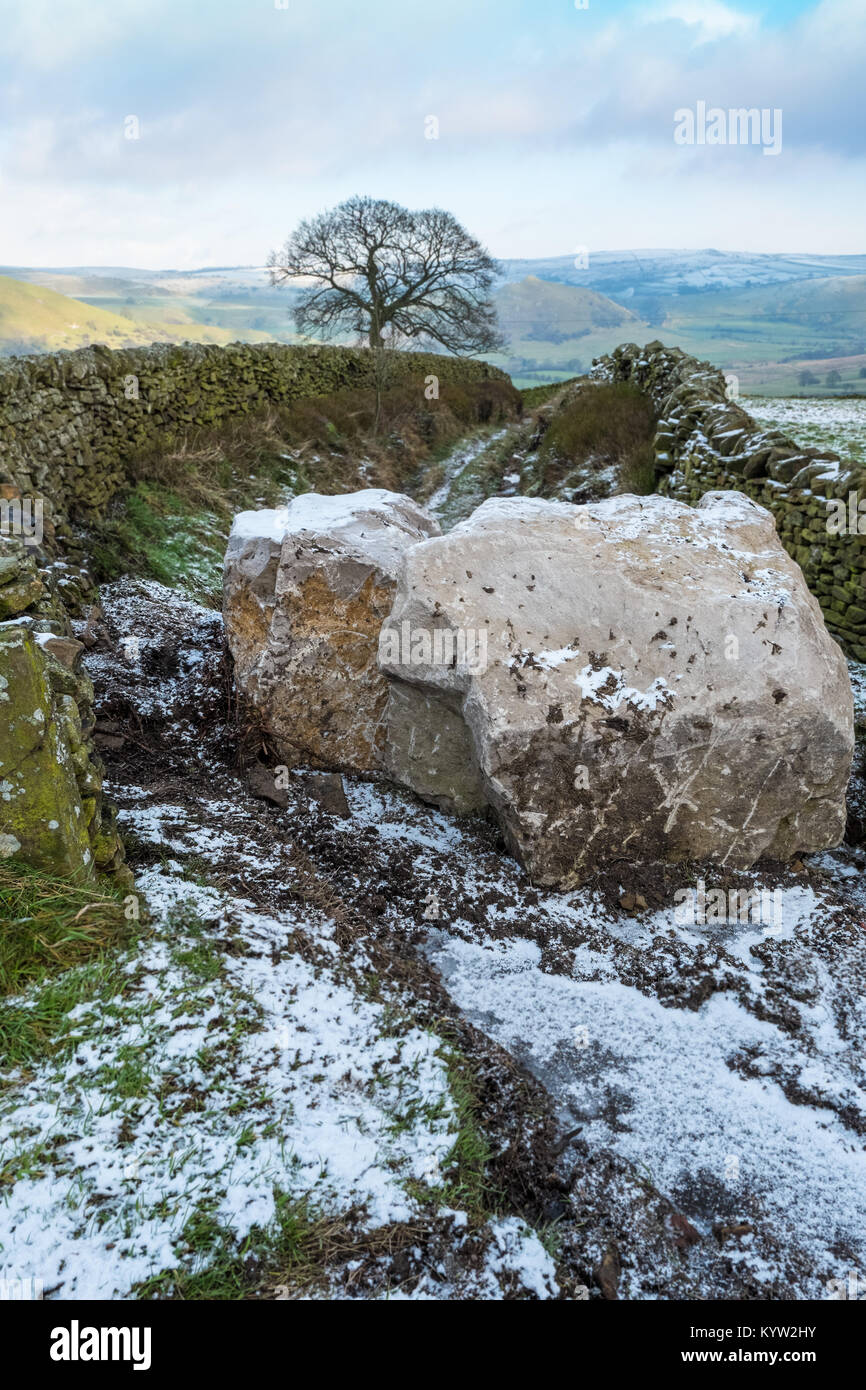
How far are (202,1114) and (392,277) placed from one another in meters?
26.8

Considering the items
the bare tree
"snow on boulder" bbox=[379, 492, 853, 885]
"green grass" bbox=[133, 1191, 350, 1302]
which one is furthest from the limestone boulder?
the bare tree

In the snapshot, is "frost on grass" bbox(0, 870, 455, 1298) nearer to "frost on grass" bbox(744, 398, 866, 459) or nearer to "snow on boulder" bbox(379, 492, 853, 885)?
"snow on boulder" bbox(379, 492, 853, 885)

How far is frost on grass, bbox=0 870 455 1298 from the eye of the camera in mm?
2170

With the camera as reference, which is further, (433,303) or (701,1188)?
(433,303)

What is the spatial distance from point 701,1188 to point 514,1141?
2.32 ft

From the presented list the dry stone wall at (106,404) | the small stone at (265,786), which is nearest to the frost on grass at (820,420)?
the small stone at (265,786)

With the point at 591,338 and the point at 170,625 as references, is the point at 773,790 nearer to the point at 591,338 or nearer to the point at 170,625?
the point at 170,625

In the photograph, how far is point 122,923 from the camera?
3.15 metres

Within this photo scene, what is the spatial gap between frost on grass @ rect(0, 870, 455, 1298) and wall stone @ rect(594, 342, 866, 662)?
5.85 m

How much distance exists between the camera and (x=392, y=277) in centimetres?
2445

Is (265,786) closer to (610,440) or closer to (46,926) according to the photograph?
(46,926)

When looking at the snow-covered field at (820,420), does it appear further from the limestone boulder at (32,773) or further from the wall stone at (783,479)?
the limestone boulder at (32,773)

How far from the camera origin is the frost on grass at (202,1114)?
2.17 metres
